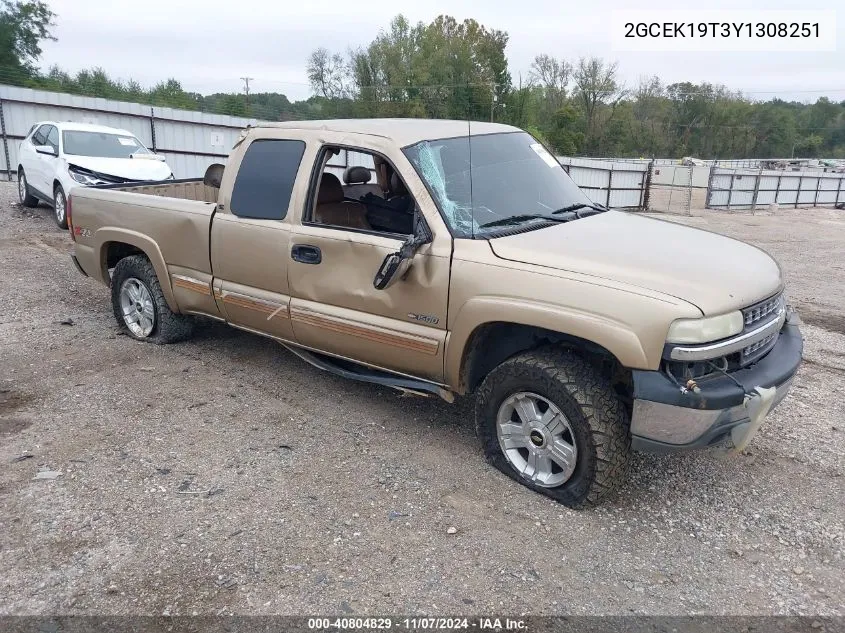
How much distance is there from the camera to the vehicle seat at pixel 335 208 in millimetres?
4406

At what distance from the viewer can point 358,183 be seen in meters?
5.08

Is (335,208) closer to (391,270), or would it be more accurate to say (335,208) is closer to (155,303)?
(391,270)

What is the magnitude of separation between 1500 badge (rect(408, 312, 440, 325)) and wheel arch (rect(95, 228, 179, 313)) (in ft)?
8.17

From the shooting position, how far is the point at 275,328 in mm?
4645

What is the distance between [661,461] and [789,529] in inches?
32.0

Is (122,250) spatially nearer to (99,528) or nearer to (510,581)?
Result: (99,528)

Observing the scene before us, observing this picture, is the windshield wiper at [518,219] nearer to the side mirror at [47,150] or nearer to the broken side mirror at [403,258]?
the broken side mirror at [403,258]

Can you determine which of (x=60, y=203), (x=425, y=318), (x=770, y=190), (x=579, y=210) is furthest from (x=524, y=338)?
(x=770, y=190)

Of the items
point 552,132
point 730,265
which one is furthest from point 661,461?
point 552,132

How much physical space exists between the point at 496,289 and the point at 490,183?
0.91m

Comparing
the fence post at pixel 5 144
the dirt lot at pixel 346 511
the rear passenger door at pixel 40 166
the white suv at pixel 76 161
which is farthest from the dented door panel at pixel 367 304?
the fence post at pixel 5 144

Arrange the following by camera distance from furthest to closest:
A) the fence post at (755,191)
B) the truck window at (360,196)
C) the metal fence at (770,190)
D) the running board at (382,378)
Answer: the metal fence at (770,190), the fence post at (755,191), the truck window at (360,196), the running board at (382,378)

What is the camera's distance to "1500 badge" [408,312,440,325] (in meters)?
3.72

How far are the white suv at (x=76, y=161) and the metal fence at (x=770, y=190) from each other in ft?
67.9
